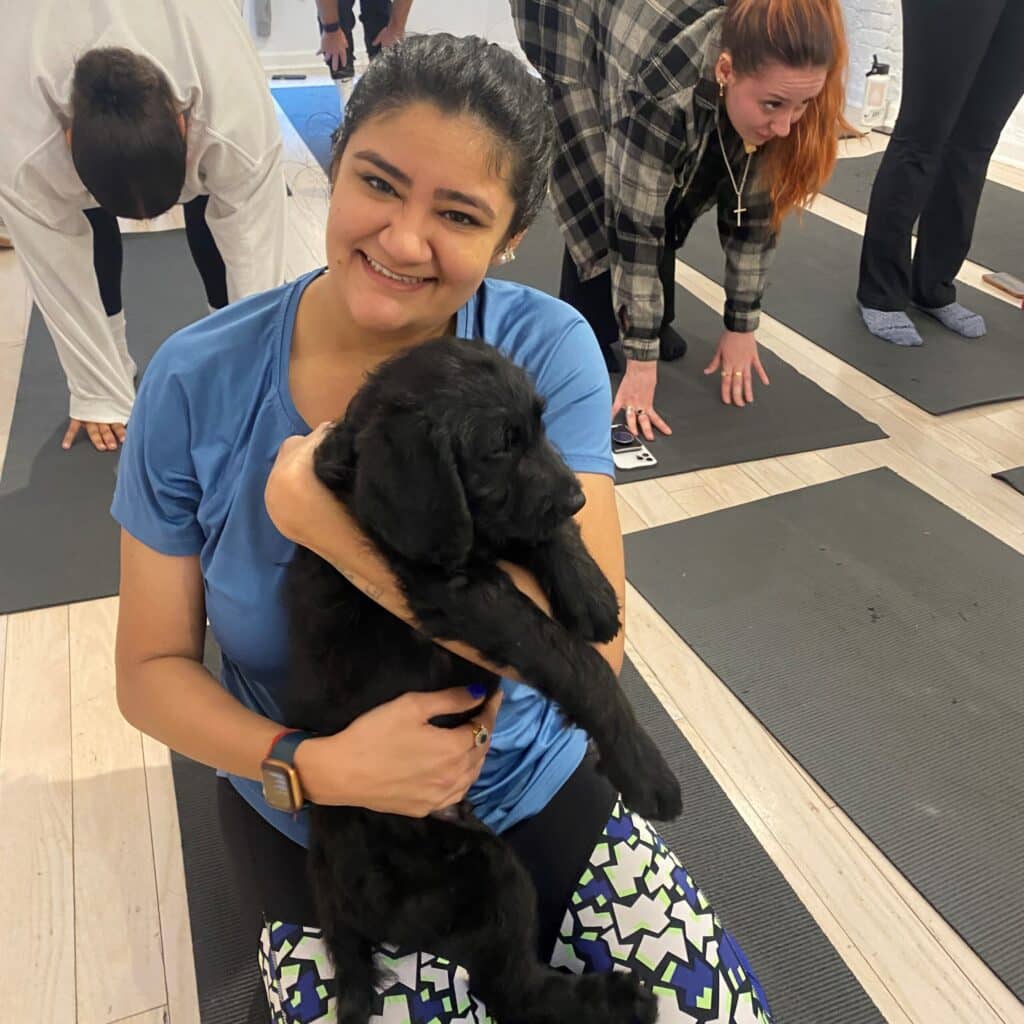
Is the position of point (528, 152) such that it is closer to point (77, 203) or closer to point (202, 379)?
point (202, 379)

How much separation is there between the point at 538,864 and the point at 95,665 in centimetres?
126

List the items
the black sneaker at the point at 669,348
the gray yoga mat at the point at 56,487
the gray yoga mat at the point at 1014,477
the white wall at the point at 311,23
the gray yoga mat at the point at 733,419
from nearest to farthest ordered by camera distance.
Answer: the gray yoga mat at the point at 56,487 → the gray yoga mat at the point at 1014,477 → the gray yoga mat at the point at 733,419 → the black sneaker at the point at 669,348 → the white wall at the point at 311,23

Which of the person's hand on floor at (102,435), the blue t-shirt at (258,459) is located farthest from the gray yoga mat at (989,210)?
the blue t-shirt at (258,459)

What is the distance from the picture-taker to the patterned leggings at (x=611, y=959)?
93 centimetres

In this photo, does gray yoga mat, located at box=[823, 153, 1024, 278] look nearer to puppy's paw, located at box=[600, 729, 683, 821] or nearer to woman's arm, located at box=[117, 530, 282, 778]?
puppy's paw, located at box=[600, 729, 683, 821]

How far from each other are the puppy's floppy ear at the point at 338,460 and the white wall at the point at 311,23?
611 centimetres

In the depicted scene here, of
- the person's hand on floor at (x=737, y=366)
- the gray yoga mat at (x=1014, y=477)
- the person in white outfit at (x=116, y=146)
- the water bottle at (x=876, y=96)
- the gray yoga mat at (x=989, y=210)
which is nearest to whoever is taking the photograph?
the person in white outfit at (x=116, y=146)

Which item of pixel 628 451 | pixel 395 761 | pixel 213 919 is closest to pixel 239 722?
pixel 395 761

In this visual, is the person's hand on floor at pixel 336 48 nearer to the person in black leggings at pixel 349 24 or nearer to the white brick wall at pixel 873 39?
the person in black leggings at pixel 349 24

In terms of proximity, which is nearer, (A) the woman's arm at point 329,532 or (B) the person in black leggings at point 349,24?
(A) the woman's arm at point 329,532

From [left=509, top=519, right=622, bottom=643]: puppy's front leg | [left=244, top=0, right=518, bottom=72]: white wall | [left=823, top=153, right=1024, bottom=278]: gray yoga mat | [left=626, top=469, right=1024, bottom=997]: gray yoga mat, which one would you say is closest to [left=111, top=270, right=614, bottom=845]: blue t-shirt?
[left=509, top=519, right=622, bottom=643]: puppy's front leg

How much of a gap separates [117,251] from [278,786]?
230 cm

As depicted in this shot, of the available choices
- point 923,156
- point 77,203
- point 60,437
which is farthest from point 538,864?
point 923,156

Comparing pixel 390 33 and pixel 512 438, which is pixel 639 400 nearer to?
pixel 512 438
